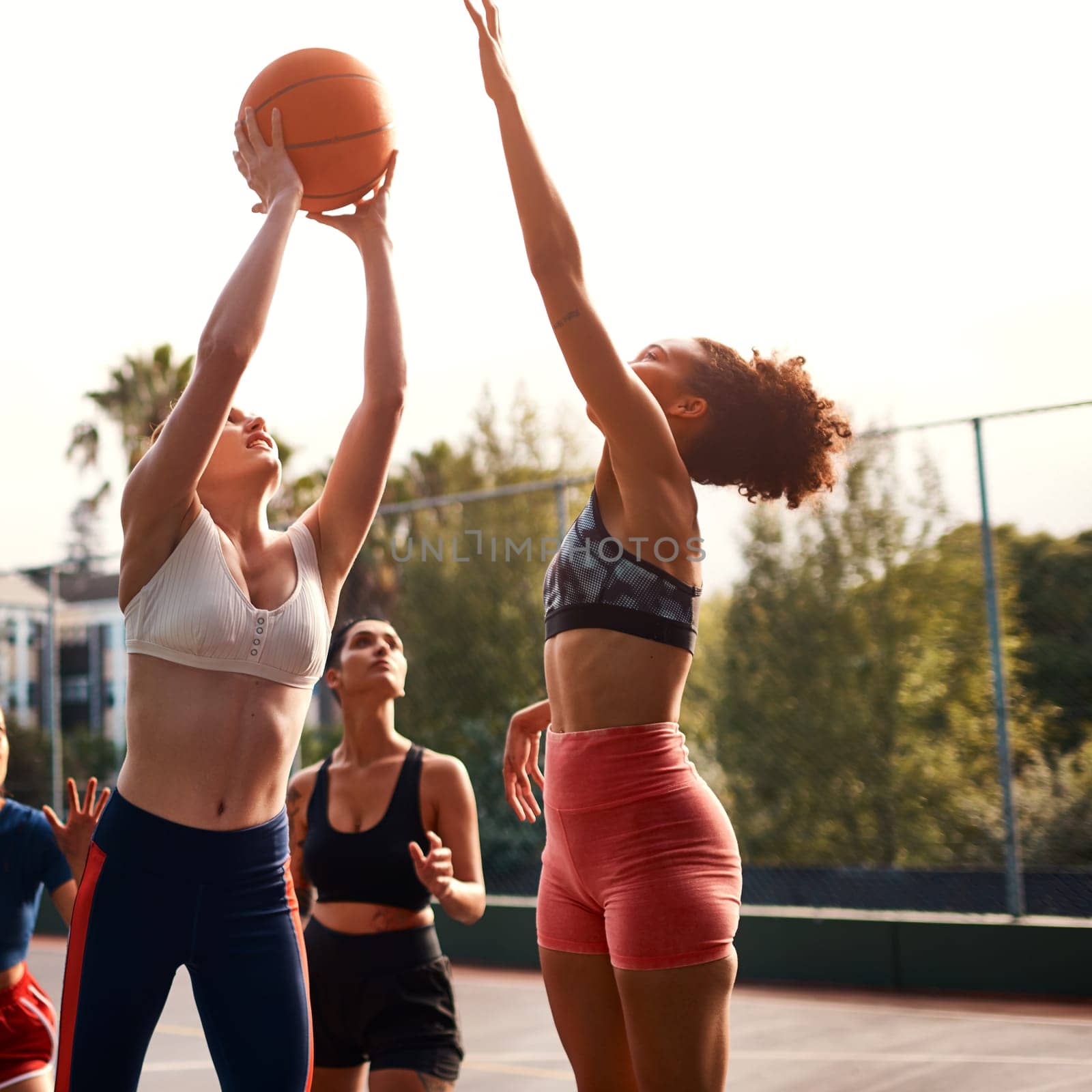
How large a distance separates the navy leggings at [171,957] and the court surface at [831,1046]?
10.5 ft

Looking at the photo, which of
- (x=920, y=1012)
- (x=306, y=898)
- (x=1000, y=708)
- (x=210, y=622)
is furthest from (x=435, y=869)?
(x=1000, y=708)

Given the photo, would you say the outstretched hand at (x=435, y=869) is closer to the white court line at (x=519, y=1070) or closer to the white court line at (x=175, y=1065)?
the white court line at (x=519, y=1070)

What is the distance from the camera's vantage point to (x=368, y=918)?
333 cm

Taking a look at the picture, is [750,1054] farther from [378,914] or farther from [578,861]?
[578,861]

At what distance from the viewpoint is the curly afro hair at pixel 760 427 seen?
2346 millimetres

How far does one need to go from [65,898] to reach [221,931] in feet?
4.50

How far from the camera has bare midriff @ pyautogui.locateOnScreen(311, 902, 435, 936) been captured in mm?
3322

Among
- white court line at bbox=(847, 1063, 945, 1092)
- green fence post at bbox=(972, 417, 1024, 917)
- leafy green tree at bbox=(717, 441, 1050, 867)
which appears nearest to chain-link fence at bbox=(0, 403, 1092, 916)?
leafy green tree at bbox=(717, 441, 1050, 867)

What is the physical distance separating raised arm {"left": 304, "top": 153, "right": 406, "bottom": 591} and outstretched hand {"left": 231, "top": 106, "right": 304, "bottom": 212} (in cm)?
28

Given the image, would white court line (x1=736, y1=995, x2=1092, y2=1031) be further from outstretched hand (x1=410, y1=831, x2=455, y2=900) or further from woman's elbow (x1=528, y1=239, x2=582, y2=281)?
woman's elbow (x1=528, y1=239, x2=582, y2=281)

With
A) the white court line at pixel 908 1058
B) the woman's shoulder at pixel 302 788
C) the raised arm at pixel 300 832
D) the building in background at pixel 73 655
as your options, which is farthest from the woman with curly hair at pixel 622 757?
the building in background at pixel 73 655

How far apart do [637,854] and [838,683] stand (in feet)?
38.8

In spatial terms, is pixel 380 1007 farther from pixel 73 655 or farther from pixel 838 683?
pixel 73 655

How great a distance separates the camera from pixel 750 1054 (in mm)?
5441
